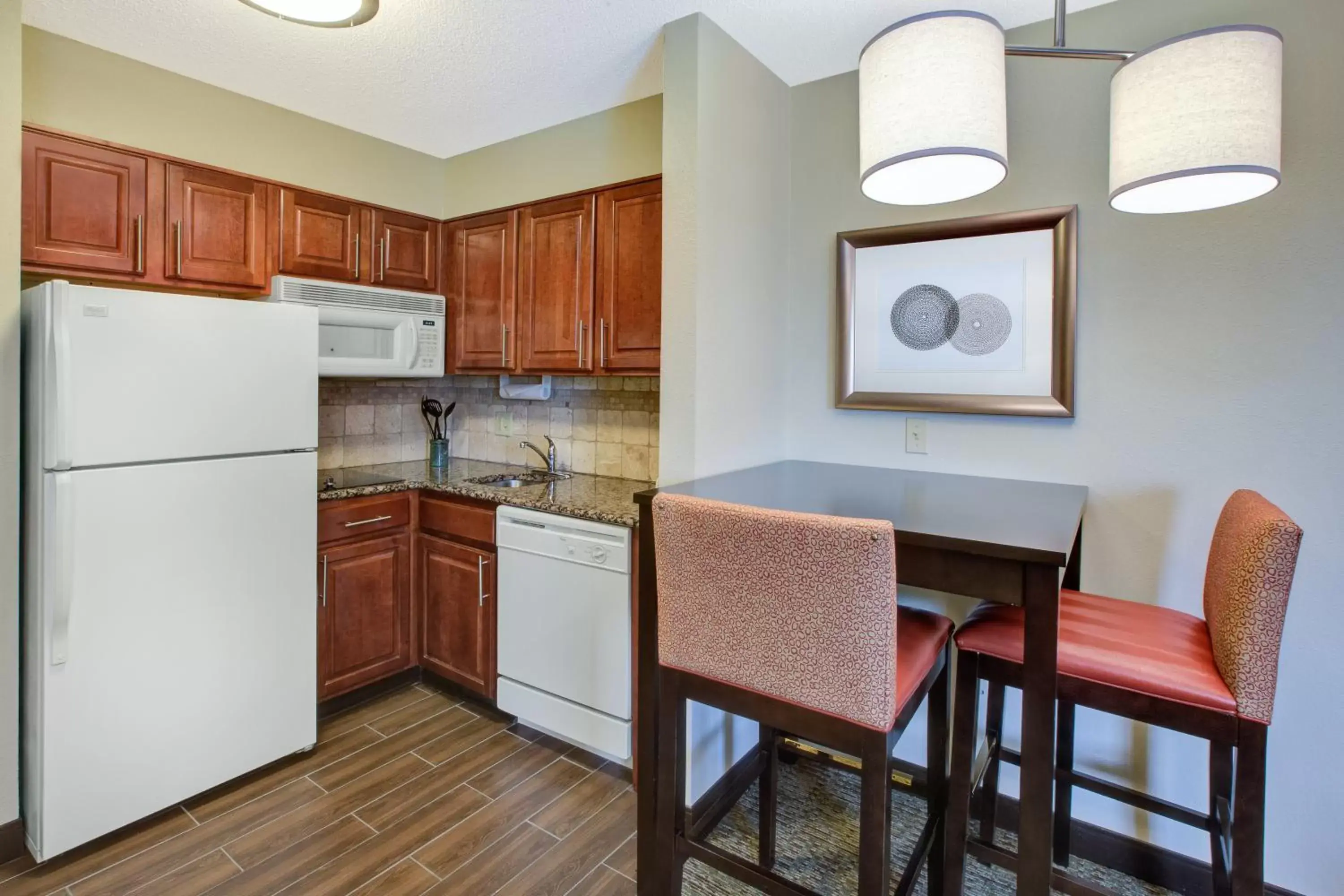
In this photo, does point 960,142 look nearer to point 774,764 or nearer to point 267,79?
point 774,764

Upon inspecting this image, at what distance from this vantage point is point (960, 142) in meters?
1.12

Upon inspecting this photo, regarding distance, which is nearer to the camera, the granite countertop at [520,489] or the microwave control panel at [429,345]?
the granite countertop at [520,489]

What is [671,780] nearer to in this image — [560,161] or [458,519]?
[458,519]

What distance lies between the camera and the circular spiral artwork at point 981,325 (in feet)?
6.55

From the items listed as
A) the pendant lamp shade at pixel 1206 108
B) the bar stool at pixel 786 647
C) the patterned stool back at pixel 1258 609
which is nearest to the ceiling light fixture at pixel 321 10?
the bar stool at pixel 786 647

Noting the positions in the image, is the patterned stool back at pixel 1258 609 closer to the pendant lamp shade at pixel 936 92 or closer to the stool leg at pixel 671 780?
the pendant lamp shade at pixel 936 92

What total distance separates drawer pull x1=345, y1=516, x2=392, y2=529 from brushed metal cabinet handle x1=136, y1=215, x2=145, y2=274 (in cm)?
108

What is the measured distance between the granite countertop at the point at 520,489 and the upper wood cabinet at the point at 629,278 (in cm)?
48

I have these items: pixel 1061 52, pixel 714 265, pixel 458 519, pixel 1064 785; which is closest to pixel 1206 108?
pixel 1061 52

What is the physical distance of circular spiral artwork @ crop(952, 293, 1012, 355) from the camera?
1996mm

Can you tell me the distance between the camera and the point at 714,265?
1993 mm

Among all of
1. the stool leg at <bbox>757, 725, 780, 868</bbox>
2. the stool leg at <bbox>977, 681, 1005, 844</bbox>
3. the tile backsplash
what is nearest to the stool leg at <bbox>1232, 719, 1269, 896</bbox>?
the stool leg at <bbox>977, 681, 1005, 844</bbox>

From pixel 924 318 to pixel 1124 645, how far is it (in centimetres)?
111

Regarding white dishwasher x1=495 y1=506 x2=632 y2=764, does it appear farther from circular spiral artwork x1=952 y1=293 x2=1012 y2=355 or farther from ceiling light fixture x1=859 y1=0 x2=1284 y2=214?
ceiling light fixture x1=859 y1=0 x2=1284 y2=214
